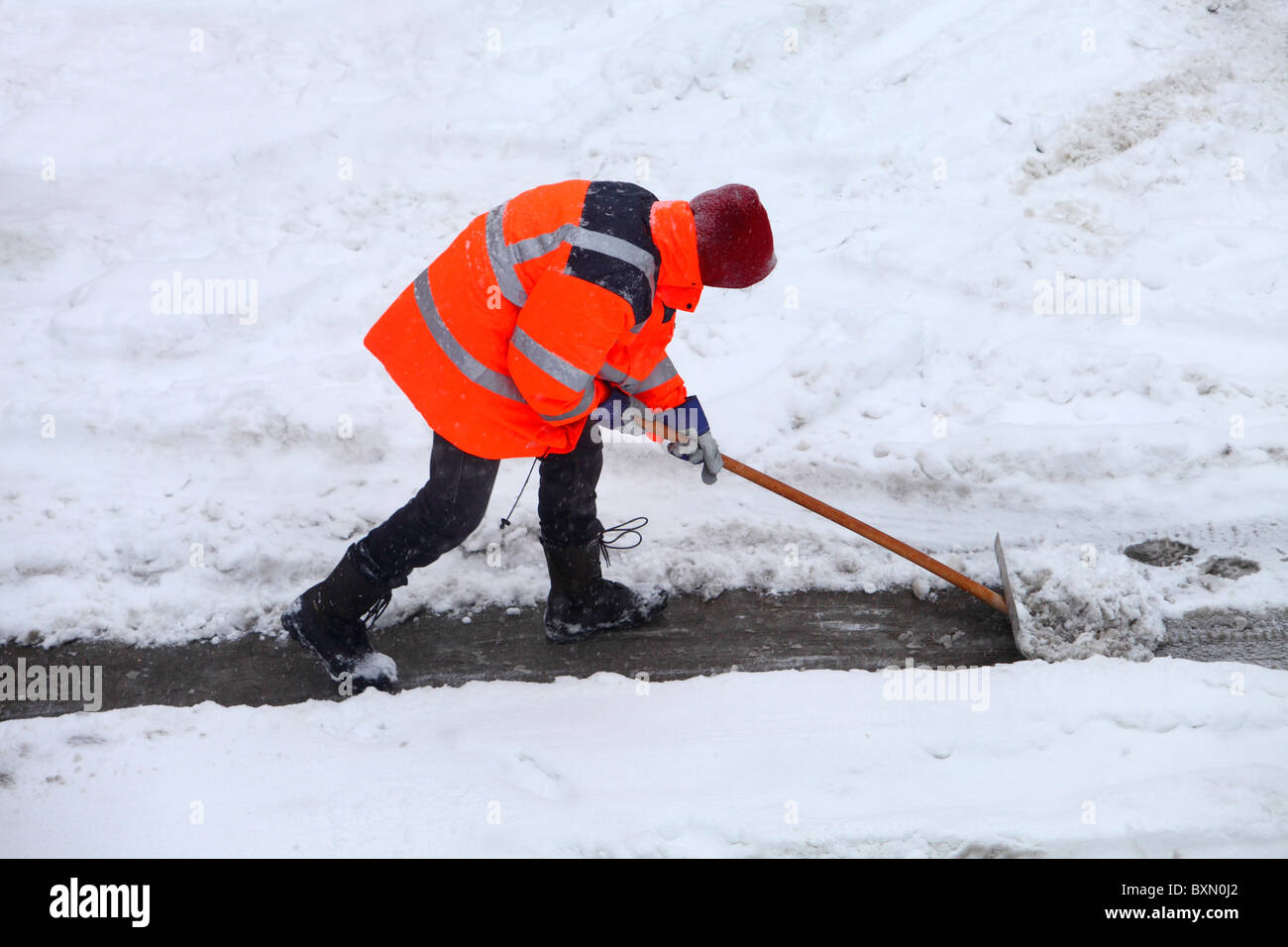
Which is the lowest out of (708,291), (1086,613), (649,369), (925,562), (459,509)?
(1086,613)

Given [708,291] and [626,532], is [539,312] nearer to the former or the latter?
[626,532]

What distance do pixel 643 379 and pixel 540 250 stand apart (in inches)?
22.9

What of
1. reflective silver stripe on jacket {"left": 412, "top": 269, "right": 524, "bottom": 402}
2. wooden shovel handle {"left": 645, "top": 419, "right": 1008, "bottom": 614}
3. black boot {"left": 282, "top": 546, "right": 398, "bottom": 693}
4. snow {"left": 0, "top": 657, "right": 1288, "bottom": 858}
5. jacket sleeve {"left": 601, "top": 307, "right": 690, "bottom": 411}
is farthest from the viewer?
wooden shovel handle {"left": 645, "top": 419, "right": 1008, "bottom": 614}

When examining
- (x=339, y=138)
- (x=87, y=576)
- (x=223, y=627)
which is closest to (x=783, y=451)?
(x=223, y=627)

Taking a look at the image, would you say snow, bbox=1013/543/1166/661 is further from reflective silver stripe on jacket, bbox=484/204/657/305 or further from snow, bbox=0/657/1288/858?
reflective silver stripe on jacket, bbox=484/204/657/305

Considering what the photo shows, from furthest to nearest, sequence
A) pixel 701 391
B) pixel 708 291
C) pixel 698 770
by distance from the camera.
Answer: pixel 708 291, pixel 701 391, pixel 698 770

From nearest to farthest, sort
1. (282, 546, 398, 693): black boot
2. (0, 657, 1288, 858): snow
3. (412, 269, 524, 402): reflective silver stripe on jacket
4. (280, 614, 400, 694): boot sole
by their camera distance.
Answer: (0, 657, 1288, 858): snow, (412, 269, 524, 402): reflective silver stripe on jacket, (282, 546, 398, 693): black boot, (280, 614, 400, 694): boot sole

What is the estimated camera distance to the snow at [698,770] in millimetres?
2564

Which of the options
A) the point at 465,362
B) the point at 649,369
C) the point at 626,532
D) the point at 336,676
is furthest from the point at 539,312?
the point at 336,676

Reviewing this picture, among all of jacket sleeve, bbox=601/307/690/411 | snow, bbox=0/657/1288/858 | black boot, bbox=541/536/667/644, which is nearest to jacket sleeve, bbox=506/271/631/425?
jacket sleeve, bbox=601/307/690/411

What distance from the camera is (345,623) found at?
3.18m

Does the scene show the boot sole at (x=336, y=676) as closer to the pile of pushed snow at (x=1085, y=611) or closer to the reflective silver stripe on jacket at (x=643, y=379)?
the reflective silver stripe on jacket at (x=643, y=379)

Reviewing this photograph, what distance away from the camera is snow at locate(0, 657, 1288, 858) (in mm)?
2564

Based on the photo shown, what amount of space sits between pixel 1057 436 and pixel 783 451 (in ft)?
3.63
